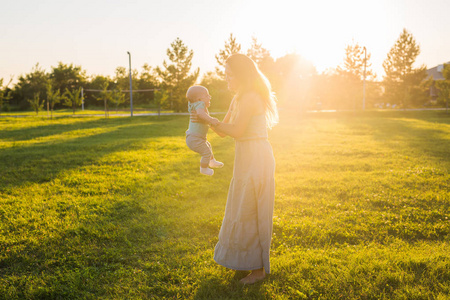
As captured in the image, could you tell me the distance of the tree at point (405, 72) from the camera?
47.1 m

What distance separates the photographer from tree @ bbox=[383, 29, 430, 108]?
47.1 metres

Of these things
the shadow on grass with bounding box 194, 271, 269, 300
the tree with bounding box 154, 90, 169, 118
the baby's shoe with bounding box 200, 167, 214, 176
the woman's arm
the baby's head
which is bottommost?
the shadow on grass with bounding box 194, 271, 269, 300

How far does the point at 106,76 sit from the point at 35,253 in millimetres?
62804

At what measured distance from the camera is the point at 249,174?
11.5 ft

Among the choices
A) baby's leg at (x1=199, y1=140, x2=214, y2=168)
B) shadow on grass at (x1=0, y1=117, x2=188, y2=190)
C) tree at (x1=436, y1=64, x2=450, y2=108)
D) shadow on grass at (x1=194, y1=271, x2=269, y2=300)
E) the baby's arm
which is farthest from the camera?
tree at (x1=436, y1=64, x2=450, y2=108)

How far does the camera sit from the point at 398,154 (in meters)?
11.5

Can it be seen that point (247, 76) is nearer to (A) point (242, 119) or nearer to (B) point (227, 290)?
(A) point (242, 119)

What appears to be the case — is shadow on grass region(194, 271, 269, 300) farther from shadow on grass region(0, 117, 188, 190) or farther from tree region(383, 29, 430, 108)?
tree region(383, 29, 430, 108)

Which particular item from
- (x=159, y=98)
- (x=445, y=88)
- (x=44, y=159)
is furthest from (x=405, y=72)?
(x=44, y=159)

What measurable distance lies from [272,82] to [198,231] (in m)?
33.0

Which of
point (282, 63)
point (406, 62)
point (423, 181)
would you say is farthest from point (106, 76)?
point (423, 181)

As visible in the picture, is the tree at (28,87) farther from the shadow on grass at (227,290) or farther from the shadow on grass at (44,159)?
the shadow on grass at (227,290)

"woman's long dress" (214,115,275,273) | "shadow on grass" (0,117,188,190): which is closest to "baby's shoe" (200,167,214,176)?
"woman's long dress" (214,115,275,273)

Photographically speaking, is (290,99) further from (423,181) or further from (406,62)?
(423,181)
